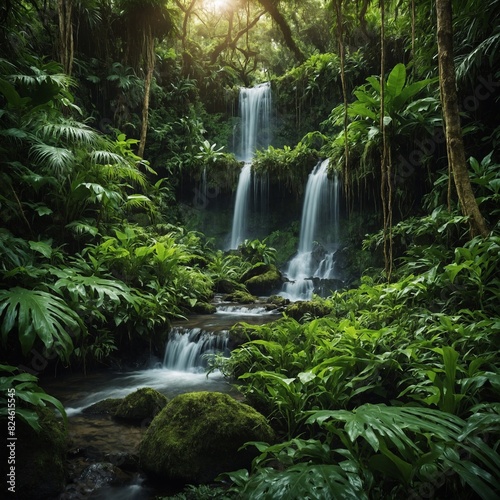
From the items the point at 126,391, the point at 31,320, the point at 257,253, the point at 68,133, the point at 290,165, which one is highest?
the point at 290,165

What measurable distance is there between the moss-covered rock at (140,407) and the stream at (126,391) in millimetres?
105

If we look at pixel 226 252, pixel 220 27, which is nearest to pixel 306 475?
pixel 226 252

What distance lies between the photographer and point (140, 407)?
386 cm

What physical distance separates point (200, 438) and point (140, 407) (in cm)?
122

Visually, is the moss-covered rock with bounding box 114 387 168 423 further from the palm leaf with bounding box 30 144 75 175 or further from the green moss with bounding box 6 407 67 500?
the palm leaf with bounding box 30 144 75 175

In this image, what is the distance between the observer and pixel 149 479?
9.56 ft

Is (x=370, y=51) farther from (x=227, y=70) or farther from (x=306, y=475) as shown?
(x=306, y=475)

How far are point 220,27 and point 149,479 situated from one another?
19347 mm

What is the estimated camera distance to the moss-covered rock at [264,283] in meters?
9.55

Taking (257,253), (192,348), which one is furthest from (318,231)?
(192,348)

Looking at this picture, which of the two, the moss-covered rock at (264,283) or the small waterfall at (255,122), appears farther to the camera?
the small waterfall at (255,122)

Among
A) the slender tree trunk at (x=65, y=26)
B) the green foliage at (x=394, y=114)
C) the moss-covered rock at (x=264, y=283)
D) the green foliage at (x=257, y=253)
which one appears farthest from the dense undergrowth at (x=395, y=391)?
the slender tree trunk at (x=65, y=26)

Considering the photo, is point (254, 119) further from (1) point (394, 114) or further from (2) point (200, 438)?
(2) point (200, 438)

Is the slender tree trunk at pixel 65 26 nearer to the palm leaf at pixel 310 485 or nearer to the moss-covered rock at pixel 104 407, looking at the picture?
the moss-covered rock at pixel 104 407
